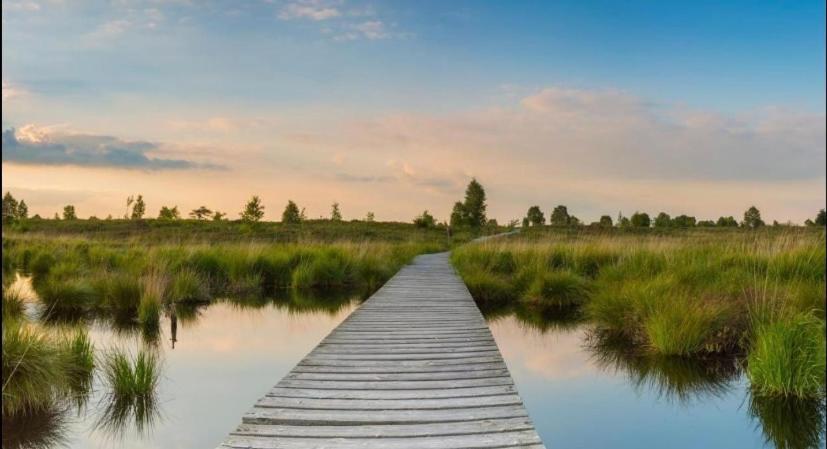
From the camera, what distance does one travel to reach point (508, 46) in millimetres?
15438

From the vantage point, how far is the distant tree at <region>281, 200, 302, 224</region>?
61562 mm

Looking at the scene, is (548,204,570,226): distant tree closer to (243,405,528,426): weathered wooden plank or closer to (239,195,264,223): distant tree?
(239,195,264,223): distant tree

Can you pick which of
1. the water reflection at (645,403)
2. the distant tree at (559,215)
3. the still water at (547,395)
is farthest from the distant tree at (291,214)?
the water reflection at (645,403)

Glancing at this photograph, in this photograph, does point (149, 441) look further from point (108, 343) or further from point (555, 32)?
point (555, 32)

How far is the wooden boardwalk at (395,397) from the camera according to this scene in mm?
3838

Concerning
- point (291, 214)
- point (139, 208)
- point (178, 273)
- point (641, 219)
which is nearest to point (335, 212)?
point (291, 214)

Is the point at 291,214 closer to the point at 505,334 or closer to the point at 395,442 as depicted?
the point at 505,334

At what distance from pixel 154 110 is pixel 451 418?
13803mm

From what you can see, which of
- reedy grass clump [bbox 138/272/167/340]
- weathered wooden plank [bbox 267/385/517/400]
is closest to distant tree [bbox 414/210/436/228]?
reedy grass clump [bbox 138/272/167/340]

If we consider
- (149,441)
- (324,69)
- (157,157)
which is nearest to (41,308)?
Answer: (149,441)

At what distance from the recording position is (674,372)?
7168 millimetres

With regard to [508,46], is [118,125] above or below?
below

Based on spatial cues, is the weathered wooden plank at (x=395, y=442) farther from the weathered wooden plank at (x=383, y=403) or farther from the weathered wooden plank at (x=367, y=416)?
the weathered wooden plank at (x=383, y=403)

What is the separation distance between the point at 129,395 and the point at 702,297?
7.54m
